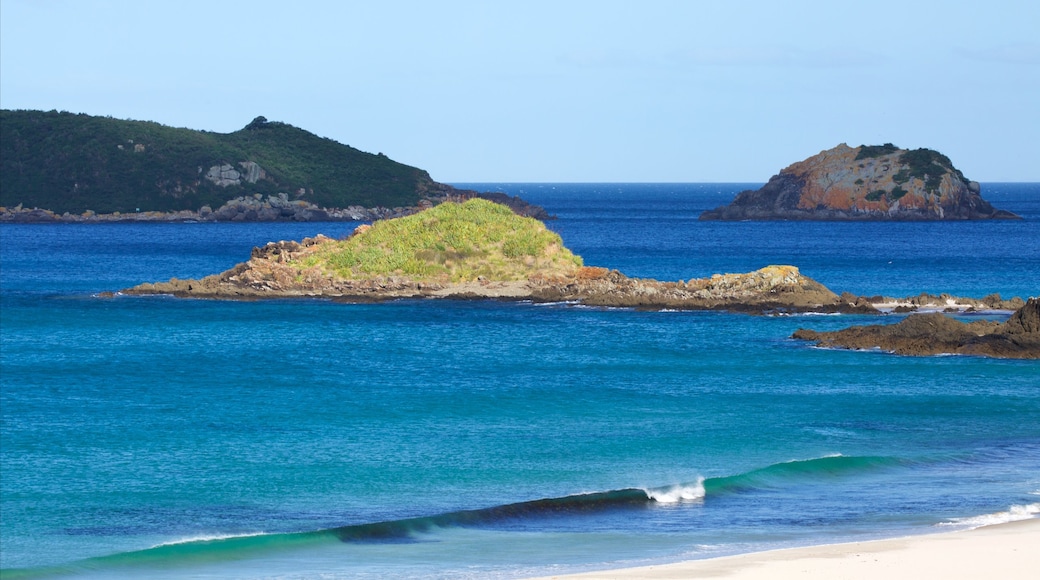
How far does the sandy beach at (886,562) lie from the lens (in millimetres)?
15344

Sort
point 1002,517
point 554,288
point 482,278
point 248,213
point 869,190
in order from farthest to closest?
point 248,213 → point 869,190 → point 482,278 → point 554,288 → point 1002,517

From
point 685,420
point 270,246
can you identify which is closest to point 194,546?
point 685,420

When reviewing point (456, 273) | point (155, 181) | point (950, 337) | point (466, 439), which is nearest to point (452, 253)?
point (456, 273)

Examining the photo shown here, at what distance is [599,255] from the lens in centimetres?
9456

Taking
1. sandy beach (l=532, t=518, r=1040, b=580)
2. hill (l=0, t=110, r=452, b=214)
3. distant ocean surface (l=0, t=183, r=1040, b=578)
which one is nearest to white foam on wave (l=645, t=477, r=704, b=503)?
distant ocean surface (l=0, t=183, r=1040, b=578)

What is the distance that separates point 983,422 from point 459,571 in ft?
52.8

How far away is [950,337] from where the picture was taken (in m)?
40.0

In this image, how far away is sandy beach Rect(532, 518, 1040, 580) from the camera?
15.3 metres

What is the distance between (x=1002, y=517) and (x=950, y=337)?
2209 cm

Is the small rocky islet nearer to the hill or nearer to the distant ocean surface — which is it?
the distant ocean surface

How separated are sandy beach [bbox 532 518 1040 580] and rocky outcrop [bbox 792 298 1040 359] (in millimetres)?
22695

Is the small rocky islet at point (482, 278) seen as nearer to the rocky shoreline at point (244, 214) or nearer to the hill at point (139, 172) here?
the rocky shoreline at point (244, 214)

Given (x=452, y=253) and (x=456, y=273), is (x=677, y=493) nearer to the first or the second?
(x=456, y=273)

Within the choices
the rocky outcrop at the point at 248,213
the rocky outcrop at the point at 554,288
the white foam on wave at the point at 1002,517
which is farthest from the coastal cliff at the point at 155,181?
the white foam on wave at the point at 1002,517
